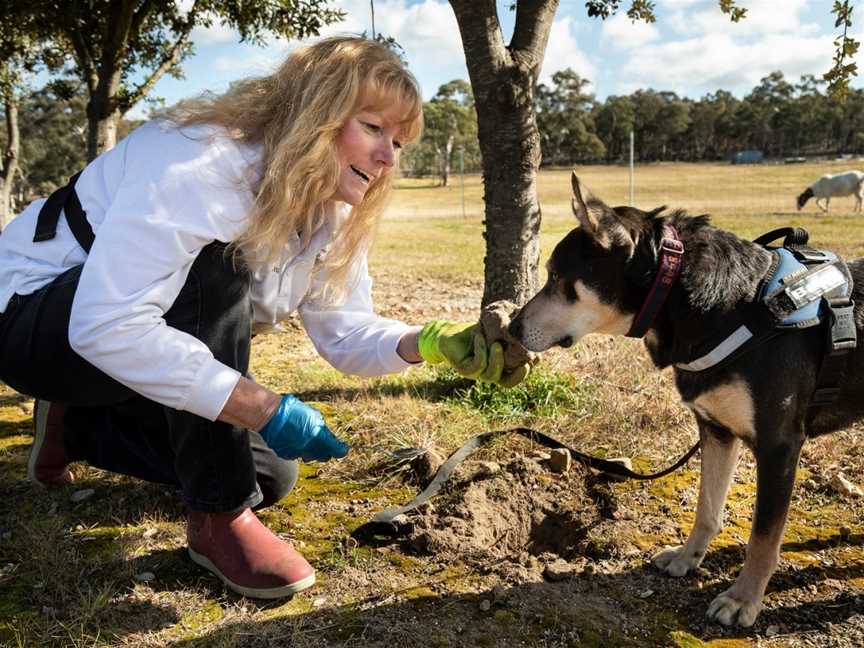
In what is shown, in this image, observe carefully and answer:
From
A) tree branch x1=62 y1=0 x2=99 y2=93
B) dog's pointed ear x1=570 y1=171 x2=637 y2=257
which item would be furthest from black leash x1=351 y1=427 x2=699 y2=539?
tree branch x1=62 y1=0 x2=99 y2=93

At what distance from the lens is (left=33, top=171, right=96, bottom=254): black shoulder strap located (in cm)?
270

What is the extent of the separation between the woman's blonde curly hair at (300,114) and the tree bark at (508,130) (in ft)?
5.77

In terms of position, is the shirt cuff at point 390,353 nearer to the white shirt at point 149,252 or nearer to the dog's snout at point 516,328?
the dog's snout at point 516,328

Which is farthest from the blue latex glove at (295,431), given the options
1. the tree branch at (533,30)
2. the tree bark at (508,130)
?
the tree branch at (533,30)

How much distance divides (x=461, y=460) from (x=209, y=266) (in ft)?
5.62

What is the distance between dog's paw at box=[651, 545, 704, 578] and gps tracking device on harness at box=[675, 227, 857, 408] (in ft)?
2.74

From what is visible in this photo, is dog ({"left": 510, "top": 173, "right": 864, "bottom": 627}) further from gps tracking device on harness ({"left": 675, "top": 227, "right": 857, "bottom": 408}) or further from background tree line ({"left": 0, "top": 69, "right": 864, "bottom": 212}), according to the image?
background tree line ({"left": 0, "top": 69, "right": 864, "bottom": 212})

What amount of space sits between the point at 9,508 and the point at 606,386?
3714 mm

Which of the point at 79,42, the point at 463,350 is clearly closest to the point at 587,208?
the point at 463,350

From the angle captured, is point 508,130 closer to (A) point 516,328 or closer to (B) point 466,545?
(A) point 516,328

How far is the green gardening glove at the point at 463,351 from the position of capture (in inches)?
126

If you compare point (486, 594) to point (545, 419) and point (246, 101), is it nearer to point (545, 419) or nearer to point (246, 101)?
point (545, 419)

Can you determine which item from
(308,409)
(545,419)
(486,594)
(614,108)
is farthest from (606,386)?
(614,108)

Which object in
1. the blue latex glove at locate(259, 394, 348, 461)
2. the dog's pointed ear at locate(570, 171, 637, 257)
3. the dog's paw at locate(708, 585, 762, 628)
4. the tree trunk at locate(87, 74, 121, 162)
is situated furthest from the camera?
the tree trunk at locate(87, 74, 121, 162)
